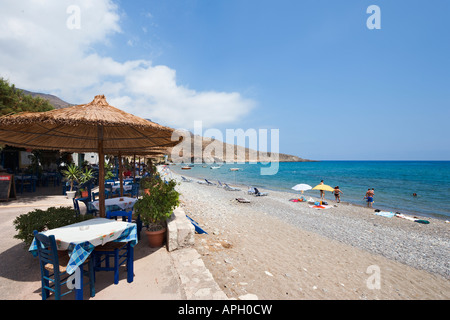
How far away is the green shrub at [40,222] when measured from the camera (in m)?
3.49

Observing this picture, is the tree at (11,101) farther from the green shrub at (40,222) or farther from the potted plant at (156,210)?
the potted plant at (156,210)

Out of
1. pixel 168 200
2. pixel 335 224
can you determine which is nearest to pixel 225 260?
pixel 168 200

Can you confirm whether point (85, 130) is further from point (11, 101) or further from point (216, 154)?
point (216, 154)

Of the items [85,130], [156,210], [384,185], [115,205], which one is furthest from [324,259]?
[384,185]

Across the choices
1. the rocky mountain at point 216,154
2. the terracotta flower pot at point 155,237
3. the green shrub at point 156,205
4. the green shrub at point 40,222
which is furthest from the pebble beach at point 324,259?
the rocky mountain at point 216,154

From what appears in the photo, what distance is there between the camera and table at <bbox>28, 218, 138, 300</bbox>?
252 centimetres

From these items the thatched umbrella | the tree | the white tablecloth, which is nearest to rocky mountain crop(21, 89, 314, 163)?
the tree

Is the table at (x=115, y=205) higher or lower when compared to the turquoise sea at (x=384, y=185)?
higher

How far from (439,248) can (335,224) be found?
360 centimetres

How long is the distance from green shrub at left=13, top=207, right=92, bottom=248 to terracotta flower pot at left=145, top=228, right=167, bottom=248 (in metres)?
1.25

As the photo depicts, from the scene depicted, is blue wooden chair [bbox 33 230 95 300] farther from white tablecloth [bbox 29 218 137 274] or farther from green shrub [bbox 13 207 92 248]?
green shrub [bbox 13 207 92 248]

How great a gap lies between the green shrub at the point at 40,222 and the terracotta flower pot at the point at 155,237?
1.25 meters

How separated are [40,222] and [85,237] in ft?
5.32
